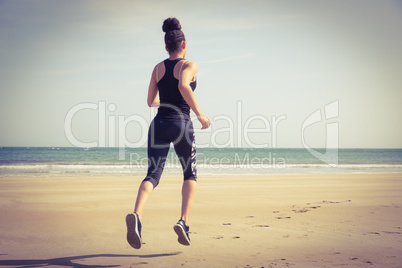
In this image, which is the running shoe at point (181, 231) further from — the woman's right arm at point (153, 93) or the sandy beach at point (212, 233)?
the woman's right arm at point (153, 93)

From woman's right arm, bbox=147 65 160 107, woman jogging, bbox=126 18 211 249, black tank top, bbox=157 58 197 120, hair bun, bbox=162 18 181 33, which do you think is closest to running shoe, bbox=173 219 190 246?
woman jogging, bbox=126 18 211 249

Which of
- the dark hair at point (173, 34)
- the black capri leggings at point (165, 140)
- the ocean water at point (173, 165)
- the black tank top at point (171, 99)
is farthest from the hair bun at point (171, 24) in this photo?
the ocean water at point (173, 165)

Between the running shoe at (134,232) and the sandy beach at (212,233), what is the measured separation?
1.62 ft

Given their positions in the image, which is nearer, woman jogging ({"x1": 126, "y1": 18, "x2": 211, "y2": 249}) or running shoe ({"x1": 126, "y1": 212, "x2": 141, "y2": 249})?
running shoe ({"x1": 126, "y1": 212, "x2": 141, "y2": 249})

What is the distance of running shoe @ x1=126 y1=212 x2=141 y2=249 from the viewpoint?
280cm

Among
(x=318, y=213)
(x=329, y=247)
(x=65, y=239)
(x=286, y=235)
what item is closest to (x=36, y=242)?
(x=65, y=239)

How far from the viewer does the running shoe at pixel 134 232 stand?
280cm

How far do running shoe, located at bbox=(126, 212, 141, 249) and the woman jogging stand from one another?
1.6 inches

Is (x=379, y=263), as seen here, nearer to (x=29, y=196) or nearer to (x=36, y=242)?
(x=36, y=242)

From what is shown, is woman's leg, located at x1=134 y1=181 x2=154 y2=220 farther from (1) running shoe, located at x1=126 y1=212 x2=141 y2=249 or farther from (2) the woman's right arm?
(2) the woman's right arm

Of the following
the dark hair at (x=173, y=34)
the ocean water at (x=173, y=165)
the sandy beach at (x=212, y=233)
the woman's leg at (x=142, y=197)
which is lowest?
the ocean water at (x=173, y=165)

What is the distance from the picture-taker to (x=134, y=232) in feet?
9.20

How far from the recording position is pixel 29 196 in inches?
315

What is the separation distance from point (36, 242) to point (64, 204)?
3013 mm
